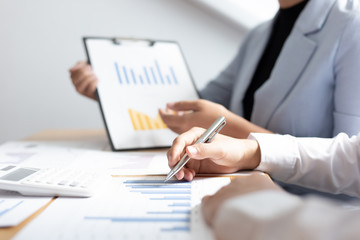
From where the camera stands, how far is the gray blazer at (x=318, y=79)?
0.69 m

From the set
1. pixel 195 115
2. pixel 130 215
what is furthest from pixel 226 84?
pixel 130 215

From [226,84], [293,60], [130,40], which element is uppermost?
[130,40]

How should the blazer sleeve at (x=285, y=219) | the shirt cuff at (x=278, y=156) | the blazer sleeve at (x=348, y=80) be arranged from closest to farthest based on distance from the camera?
the blazer sleeve at (x=285, y=219) → the shirt cuff at (x=278, y=156) → the blazer sleeve at (x=348, y=80)

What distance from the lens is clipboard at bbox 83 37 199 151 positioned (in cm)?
76

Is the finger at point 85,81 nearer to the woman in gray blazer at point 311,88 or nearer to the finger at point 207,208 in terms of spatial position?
the woman in gray blazer at point 311,88

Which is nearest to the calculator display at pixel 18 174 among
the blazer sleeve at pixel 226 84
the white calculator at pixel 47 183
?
the white calculator at pixel 47 183

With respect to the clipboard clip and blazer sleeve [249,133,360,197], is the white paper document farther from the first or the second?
the clipboard clip

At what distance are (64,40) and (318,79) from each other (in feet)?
3.30

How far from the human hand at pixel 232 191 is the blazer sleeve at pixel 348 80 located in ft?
1.14

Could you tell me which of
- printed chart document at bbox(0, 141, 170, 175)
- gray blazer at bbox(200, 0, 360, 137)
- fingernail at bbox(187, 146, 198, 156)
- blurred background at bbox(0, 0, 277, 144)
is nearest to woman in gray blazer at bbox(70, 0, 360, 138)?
gray blazer at bbox(200, 0, 360, 137)

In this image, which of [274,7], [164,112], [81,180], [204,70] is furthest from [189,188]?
[274,7]

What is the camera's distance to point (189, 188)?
47 centimetres

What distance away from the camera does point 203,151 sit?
471mm

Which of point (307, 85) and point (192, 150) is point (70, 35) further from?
point (192, 150)
